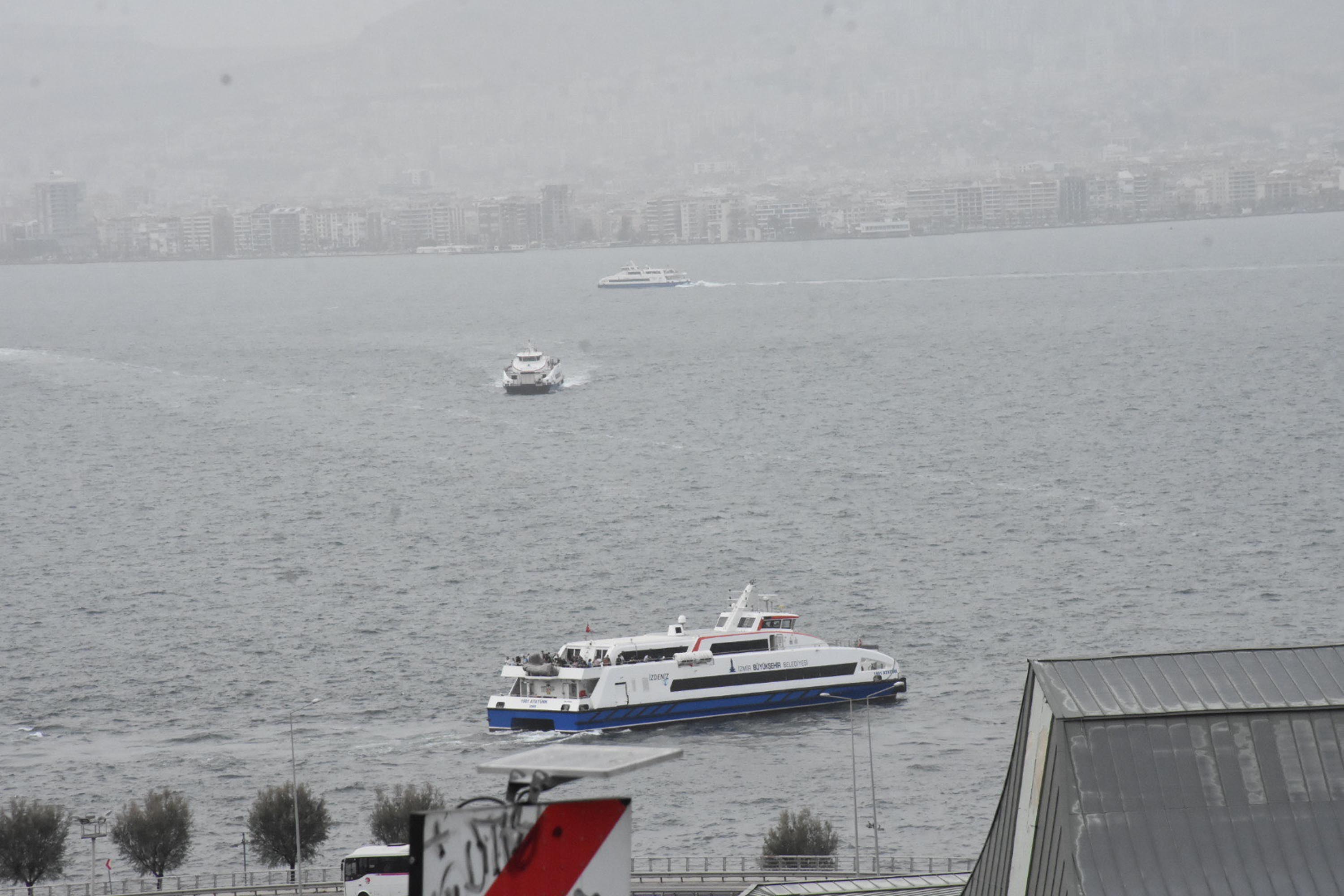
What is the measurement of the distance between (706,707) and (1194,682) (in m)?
39.6

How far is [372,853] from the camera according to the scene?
37.8 metres

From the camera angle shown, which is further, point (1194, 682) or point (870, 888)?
point (870, 888)

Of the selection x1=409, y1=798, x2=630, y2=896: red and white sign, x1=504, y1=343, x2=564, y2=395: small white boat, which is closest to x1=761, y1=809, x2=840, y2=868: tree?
x1=409, y1=798, x2=630, y2=896: red and white sign

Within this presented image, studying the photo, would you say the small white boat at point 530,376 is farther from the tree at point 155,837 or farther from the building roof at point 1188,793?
the building roof at point 1188,793

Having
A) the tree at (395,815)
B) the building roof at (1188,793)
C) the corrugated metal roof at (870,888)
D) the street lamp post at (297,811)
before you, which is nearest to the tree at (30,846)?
the street lamp post at (297,811)

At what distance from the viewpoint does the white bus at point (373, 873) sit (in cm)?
3759

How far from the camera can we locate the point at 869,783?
164 ft

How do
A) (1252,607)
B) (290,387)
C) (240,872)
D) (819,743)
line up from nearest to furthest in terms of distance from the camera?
(240,872)
(819,743)
(1252,607)
(290,387)

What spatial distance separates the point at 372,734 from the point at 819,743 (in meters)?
13.7

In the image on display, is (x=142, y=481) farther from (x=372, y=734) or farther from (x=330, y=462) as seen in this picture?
(x=372, y=734)

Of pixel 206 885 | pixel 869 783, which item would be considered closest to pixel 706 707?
pixel 869 783

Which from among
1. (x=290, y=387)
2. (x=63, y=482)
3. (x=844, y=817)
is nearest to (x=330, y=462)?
(x=63, y=482)

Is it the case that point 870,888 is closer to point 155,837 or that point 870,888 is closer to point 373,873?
point 373,873

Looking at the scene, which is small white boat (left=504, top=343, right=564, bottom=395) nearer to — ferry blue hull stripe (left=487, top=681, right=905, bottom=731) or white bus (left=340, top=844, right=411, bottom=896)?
ferry blue hull stripe (left=487, top=681, right=905, bottom=731)
